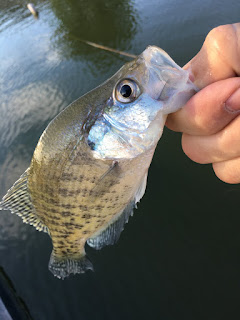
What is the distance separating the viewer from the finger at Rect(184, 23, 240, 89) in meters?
1.32

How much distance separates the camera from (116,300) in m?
3.62

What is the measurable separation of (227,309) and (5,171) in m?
5.42

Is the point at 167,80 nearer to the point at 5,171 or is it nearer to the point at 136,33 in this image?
the point at 5,171

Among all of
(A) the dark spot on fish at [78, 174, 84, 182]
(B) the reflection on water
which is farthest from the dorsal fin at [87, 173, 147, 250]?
(B) the reflection on water

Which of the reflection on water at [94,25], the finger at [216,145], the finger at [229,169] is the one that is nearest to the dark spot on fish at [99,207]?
the finger at [216,145]

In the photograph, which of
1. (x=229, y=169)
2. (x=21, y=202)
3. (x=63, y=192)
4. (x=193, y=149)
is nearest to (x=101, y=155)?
(x=63, y=192)

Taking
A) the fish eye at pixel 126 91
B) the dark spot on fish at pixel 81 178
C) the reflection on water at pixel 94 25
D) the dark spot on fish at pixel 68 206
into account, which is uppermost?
the reflection on water at pixel 94 25

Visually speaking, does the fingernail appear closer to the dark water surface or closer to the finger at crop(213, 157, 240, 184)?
the finger at crop(213, 157, 240, 184)

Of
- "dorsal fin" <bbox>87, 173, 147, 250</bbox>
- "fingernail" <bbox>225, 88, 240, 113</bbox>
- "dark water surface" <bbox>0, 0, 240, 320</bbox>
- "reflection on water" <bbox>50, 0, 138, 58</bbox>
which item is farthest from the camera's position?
"reflection on water" <bbox>50, 0, 138, 58</bbox>

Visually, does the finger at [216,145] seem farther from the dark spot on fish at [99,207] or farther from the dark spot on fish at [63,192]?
the dark spot on fish at [63,192]

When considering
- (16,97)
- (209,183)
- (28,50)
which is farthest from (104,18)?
(209,183)

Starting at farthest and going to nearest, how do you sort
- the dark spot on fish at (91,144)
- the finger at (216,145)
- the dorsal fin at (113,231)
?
the dorsal fin at (113,231) → the dark spot on fish at (91,144) → the finger at (216,145)

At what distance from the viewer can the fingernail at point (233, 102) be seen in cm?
127

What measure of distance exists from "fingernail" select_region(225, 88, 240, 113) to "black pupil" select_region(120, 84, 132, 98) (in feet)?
2.18
